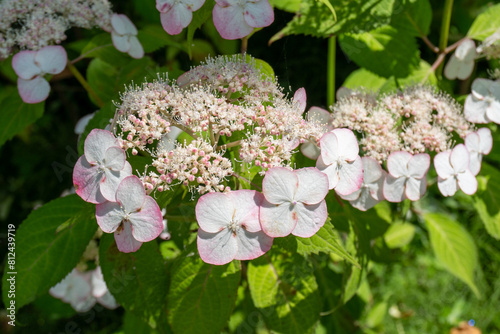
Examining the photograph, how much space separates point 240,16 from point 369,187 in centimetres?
47

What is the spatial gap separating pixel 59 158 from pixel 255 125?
156cm

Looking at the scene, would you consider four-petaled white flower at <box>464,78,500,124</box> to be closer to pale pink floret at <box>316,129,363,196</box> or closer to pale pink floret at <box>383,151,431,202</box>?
pale pink floret at <box>383,151,431,202</box>

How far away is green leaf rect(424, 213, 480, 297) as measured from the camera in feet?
5.24

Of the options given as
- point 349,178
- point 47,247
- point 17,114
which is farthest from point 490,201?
point 17,114

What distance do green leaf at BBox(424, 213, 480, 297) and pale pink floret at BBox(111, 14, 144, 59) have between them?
47.2 inches

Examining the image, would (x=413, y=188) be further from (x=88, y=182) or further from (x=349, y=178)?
(x=88, y=182)

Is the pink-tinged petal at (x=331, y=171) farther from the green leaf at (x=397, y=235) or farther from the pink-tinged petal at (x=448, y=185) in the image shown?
the green leaf at (x=397, y=235)

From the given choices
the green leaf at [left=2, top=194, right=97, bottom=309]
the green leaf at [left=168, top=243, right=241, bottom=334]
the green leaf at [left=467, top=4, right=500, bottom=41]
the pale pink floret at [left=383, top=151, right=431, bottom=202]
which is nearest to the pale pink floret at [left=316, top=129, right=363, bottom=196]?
the pale pink floret at [left=383, top=151, right=431, bottom=202]

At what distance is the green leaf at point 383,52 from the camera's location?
4.35 ft

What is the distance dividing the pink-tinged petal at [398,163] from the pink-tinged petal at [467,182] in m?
0.16

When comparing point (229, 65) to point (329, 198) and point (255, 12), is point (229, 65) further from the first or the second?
point (329, 198)

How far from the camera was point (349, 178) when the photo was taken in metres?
0.92

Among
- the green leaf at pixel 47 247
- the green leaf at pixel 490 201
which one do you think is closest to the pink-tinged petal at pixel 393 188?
the green leaf at pixel 490 201

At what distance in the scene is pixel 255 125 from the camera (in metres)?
0.93
